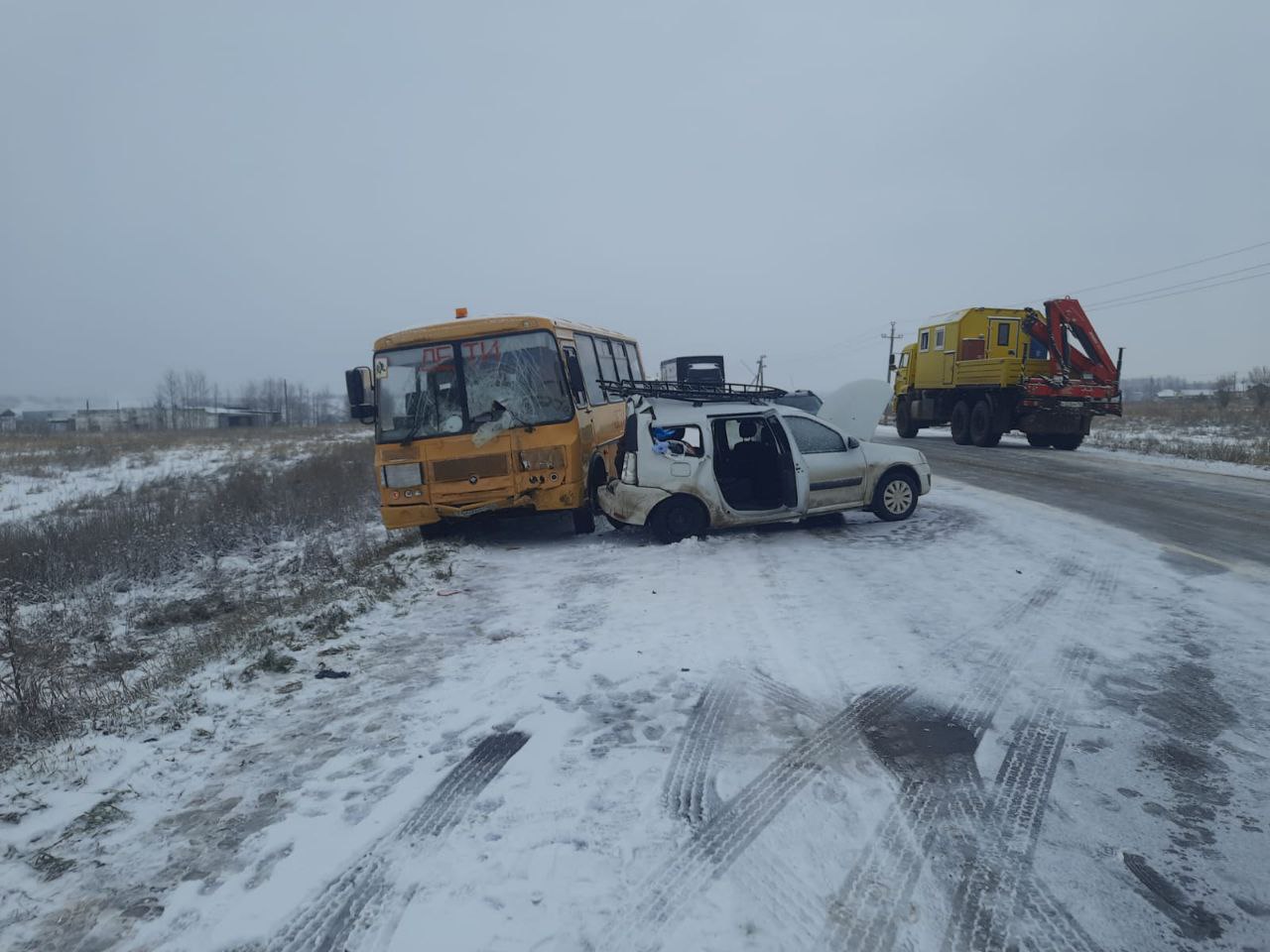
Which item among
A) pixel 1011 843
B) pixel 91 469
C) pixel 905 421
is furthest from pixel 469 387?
pixel 91 469

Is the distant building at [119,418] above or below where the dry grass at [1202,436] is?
above

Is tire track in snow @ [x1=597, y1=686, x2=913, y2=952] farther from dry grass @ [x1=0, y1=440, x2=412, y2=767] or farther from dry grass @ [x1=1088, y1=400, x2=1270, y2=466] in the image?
dry grass @ [x1=1088, y1=400, x2=1270, y2=466]

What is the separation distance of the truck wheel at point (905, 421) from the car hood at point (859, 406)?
14.4 m

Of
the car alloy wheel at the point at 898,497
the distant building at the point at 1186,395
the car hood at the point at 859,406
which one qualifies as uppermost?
the distant building at the point at 1186,395

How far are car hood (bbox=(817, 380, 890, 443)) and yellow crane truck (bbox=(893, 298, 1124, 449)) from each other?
31.8ft

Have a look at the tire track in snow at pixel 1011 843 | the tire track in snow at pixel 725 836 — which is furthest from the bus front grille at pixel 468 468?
the tire track in snow at pixel 1011 843

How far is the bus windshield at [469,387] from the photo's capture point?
899 centimetres

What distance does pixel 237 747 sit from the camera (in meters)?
3.80

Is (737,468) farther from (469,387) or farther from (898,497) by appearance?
(469,387)

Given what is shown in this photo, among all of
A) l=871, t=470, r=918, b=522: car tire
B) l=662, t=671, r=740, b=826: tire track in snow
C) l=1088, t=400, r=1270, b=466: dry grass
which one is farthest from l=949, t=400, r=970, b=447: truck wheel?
l=662, t=671, r=740, b=826: tire track in snow

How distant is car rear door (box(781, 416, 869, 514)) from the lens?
8703mm

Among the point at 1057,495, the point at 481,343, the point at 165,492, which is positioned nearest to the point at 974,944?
the point at 481,343

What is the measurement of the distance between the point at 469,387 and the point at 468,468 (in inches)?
41.5

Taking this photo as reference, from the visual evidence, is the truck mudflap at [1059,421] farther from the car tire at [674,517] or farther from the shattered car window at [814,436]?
the car tire at [674,517]
